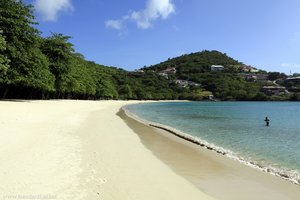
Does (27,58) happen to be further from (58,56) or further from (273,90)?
(273,90)

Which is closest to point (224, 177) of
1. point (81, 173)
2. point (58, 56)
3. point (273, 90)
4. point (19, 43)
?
point (81, 173)

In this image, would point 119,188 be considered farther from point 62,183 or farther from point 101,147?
point 101,147

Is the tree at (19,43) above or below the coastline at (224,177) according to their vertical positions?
above

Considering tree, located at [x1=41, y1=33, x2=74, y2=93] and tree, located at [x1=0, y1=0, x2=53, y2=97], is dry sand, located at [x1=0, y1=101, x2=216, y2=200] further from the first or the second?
tree, located at [x1=41, y1=33, x2=74, y2=93]

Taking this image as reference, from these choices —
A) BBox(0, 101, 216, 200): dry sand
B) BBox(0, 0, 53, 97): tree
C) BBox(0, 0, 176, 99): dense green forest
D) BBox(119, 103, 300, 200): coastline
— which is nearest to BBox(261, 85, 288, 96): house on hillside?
BBox(0, 0, 176, 99): dense green forest

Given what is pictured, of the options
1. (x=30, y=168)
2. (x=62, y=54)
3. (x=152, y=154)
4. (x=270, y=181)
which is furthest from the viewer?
(x=62, y=54)

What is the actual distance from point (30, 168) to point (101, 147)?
17.0 ft

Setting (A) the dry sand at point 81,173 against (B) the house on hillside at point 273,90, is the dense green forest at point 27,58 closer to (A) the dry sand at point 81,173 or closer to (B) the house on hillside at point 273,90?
(A) the dry sand at point 81,173

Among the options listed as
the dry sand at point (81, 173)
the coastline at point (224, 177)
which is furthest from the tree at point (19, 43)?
the coastline at point (224, 177)

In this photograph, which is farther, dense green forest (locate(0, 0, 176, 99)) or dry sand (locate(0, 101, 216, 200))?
dense green forest (locate(0, 0, 176, 99))

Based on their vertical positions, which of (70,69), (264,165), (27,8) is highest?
(27,8)

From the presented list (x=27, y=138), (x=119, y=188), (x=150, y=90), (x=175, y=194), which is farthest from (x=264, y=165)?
(x=150, y=90)

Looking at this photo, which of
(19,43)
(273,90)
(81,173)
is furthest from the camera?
(273,90)

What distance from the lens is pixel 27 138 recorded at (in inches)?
556
